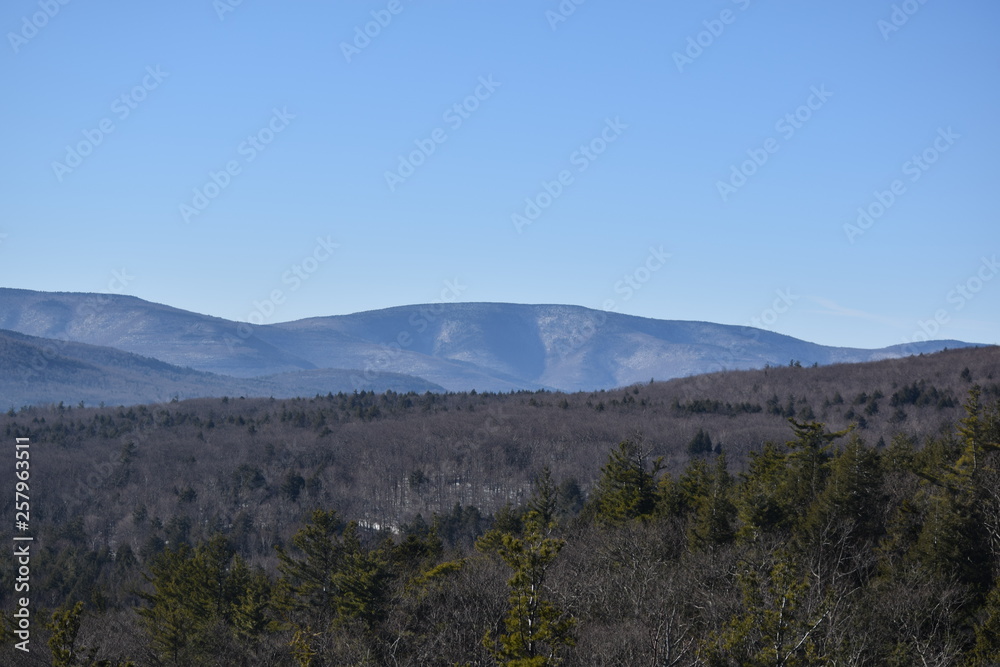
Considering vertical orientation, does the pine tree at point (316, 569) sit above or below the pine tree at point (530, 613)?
Result: below

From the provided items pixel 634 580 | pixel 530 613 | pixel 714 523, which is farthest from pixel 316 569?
pixel 530 613

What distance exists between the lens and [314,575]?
1746 inches

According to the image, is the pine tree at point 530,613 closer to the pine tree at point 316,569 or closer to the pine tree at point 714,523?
the pine tree at point 316,569

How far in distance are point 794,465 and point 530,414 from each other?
454 ft

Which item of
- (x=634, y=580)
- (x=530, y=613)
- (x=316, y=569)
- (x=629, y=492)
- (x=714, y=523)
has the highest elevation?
(x=629, y=492)

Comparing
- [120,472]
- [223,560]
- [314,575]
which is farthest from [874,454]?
[120,472]

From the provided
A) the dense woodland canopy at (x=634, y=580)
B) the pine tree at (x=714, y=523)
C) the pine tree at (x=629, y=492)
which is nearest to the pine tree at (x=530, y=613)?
the dense woodland canopy at (x=634, y=580)

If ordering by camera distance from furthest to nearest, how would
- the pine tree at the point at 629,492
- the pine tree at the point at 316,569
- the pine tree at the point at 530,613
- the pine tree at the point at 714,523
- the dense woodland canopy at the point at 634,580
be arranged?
the pine tree at the point at 629,492, the pine tree at the point at 714,523, the pine tree at the point at 316,569, the dense woodland canopy at the point at 634,580, the pine tree at the point at 530,613

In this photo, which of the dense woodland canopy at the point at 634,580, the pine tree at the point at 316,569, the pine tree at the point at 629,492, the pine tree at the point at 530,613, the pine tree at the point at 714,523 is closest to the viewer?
the pine tree at the point at 530,613

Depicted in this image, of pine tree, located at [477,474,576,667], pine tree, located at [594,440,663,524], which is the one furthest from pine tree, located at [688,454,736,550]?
pine tree, located at [477,474,576,667]

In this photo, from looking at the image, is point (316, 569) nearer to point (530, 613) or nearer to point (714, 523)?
point (714, 523)

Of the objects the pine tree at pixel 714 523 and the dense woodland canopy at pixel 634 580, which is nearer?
the dense woodland canopy at pixel 634 580

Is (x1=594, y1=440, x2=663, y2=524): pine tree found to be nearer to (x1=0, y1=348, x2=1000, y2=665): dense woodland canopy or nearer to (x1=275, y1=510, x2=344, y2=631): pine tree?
(x1=0, y1=348, x2=1000, y2=665): dense woodland canopy

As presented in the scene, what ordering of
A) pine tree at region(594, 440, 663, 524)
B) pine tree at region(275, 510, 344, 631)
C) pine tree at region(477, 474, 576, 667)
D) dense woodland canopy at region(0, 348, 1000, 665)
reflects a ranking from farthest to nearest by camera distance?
pine tree at region(594, 440, 663, 524)
pine tree at region(275, 510, 344, 631)
dense woodland canopy at region(0, 348, 1000, 665)
pine tree at region(477, 474, 576, 667)
